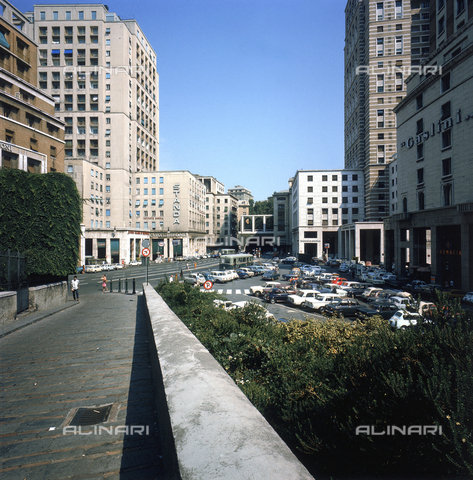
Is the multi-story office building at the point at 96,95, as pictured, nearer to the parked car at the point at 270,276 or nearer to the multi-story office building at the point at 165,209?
the multi-story office building at the point at 165,209

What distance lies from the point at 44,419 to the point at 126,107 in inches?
2766

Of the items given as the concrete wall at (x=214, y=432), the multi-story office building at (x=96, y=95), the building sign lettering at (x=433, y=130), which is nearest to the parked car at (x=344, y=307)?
the concrete wall at (x=214, y=432)

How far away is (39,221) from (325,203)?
64.9 metres

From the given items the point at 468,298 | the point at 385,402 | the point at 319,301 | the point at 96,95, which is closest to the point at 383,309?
the point at 319,301

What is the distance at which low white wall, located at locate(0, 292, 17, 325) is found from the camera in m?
10.8

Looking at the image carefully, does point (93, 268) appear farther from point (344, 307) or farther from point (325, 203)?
point (325, 203)

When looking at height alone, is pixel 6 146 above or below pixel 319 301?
above

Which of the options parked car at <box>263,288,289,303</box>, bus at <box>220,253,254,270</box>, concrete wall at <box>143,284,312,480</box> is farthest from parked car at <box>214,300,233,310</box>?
bus at <box>220,253,254,270</box>

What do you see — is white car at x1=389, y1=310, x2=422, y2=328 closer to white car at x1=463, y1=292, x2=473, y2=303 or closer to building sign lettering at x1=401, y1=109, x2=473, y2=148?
white car at x1=463, y1=292, x2=473, y2=303

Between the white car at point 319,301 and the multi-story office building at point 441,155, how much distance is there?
1330cm

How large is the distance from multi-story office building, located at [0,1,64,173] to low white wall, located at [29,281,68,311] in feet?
41.6

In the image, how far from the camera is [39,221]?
16500mm

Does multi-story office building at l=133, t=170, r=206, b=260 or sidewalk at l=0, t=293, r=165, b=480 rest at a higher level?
multi-story office building at l=133, t=170, r=206, b=260

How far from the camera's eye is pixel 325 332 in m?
6.88
